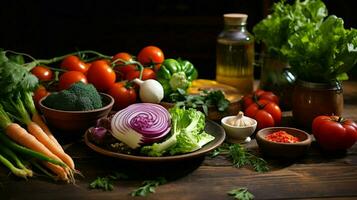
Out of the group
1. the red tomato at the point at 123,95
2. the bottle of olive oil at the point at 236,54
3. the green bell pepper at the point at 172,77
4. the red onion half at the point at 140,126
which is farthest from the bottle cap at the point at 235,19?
the red onion half at the point at 140,126

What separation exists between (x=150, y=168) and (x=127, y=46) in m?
2.47

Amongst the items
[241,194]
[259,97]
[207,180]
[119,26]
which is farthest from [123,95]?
[119,26]

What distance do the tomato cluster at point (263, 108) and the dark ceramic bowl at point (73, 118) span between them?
499 mm

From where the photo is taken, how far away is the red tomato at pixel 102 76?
1970mm

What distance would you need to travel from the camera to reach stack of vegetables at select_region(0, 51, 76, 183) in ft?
4.55

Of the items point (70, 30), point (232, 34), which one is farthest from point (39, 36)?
point (232, 34)

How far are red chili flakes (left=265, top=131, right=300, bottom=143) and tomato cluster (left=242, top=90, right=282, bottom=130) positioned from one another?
0.60 feet

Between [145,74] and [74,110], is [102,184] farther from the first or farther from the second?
[145,74]

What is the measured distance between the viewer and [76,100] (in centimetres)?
160

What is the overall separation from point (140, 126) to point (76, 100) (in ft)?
0.96

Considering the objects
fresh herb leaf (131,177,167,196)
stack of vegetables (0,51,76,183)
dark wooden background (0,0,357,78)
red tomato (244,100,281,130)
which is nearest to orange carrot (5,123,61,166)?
stack of vegetables (0,51,76,183)

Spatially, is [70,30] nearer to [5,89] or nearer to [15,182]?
[5,89]

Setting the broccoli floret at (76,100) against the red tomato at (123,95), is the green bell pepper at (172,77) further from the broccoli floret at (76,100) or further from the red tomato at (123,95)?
the broccoli floret at (76,100)

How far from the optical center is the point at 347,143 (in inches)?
60.9
